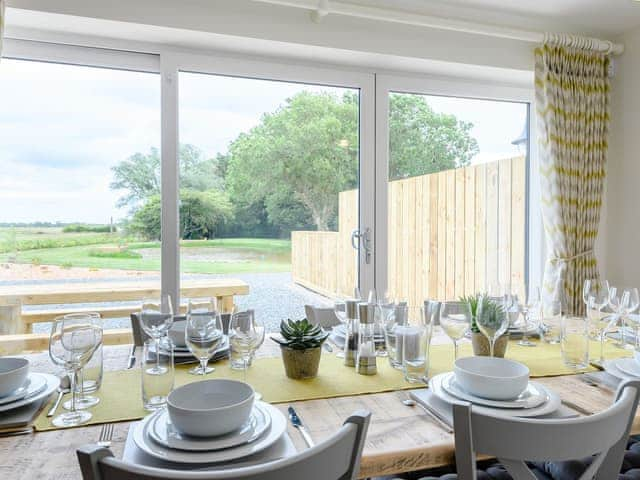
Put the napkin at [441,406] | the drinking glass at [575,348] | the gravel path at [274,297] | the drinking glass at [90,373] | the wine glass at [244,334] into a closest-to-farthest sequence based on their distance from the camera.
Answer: the napkin at [441,406]
the drinking glass at [90,373]
the wine glass at [244,334]
the drinking glass at [575,348]
the gravel path at [274,297]

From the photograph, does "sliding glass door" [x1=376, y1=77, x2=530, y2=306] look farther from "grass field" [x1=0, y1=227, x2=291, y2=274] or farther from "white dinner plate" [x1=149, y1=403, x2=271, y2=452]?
"white dinner plate" [x1=149, y1=403, x2=271, y2=452]

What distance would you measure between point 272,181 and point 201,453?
7.11 ft

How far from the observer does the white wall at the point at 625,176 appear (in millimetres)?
3051

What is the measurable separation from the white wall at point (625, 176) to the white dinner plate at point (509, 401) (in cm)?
243

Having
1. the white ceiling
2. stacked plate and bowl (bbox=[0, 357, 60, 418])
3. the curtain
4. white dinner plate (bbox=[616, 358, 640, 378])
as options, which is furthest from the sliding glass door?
stacked plate and bowl (bbox=[0, 357, 60, 418])

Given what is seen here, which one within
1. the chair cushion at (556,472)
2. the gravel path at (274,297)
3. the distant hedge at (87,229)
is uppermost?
the distant hedge at (87,229)

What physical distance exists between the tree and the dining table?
1848mm

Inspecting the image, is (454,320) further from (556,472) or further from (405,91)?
(405,91)

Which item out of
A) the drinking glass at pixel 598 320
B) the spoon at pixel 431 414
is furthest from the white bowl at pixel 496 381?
the drinking glass at pixel 598 320

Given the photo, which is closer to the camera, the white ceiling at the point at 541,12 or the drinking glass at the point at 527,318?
the drinking glass at the point at 527,318

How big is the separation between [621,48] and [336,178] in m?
1.98

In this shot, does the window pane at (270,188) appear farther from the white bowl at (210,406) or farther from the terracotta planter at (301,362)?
the white bowl at (210,406)

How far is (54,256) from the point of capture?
2.57 m

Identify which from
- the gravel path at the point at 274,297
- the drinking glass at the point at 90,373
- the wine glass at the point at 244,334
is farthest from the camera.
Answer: the gravel path at the point at 274,297
